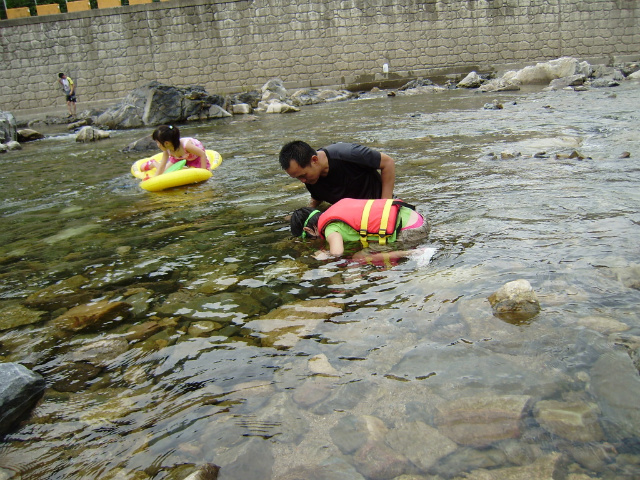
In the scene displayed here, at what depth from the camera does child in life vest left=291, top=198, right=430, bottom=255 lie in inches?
153

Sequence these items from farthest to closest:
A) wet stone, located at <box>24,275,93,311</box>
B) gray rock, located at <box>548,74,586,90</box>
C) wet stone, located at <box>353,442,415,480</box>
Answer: gray rock, located at <box>548,74,586,90</box> → wet stone, located at <box>24,275,93,311</box> → wet stone, located at <box>353,442,415,480</box>

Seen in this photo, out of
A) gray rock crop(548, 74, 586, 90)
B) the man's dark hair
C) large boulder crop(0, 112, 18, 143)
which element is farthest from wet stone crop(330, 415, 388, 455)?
large boulder crop(0, 112, 18, 143)

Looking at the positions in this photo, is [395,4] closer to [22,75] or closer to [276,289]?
[22,75]

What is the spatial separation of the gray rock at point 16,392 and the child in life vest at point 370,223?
2.16m

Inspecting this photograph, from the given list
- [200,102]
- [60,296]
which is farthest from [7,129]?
[60,296]

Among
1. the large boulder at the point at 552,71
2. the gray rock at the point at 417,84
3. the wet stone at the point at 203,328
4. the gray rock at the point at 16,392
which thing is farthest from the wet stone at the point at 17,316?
the gray rock at the point at 417,84

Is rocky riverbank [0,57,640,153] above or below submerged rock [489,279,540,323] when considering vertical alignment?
above

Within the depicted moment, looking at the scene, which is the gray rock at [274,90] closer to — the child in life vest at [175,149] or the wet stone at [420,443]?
the child in life vest at [175,149]

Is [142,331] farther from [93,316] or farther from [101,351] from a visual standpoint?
[93,316]

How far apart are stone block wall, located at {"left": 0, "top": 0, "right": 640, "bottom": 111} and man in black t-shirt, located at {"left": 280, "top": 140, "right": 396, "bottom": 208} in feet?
61.4

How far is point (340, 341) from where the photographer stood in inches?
106

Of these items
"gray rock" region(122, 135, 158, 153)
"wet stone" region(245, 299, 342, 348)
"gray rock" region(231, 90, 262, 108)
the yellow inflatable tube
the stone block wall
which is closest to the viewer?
"wet stone" region(245, 299, 342, 348)

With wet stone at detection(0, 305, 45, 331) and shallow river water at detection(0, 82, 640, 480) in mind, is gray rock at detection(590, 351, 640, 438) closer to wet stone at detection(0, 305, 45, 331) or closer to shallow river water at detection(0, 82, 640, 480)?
shallow river water at detection(0, 82, 640, 480)

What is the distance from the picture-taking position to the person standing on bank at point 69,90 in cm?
2070
